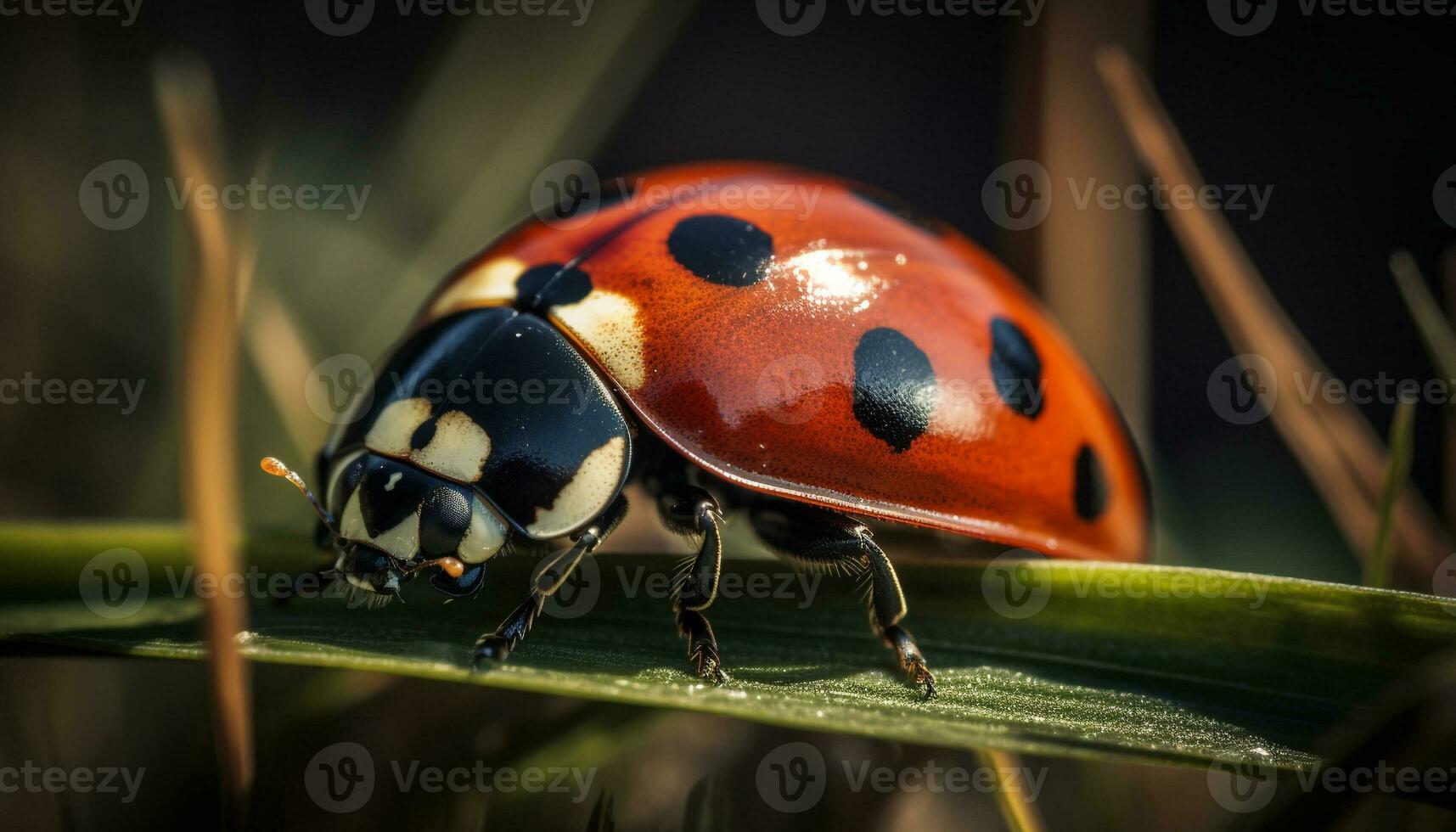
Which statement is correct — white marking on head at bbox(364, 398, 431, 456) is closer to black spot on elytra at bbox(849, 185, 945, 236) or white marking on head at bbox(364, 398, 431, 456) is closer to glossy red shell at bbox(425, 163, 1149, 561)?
glossy red shell at bbox(425, 163, 1149, 561)

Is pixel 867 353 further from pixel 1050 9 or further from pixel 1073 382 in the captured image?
pixel 1050 9

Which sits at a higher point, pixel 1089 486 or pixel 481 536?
pixel 1089 486

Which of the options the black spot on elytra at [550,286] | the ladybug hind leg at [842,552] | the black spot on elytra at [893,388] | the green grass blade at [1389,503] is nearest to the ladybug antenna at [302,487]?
the black spot on elytra at [550,286]

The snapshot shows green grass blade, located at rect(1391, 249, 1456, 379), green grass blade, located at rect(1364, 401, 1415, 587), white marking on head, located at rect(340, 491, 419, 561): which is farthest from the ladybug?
green grass blade, located at rect(1391, 249, 1456, 379)

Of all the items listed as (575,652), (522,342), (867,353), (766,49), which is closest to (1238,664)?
(867,353)

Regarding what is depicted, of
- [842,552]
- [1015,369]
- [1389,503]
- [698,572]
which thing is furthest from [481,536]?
[1389,503]

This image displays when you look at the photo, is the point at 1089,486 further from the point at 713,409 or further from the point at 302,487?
the point at 302,487

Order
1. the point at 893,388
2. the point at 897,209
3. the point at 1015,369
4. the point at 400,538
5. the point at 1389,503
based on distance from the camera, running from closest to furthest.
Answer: the point at 400,538, the point at 1389,503, the point at 893,388, the point at 1015,369, the point at 897,209
